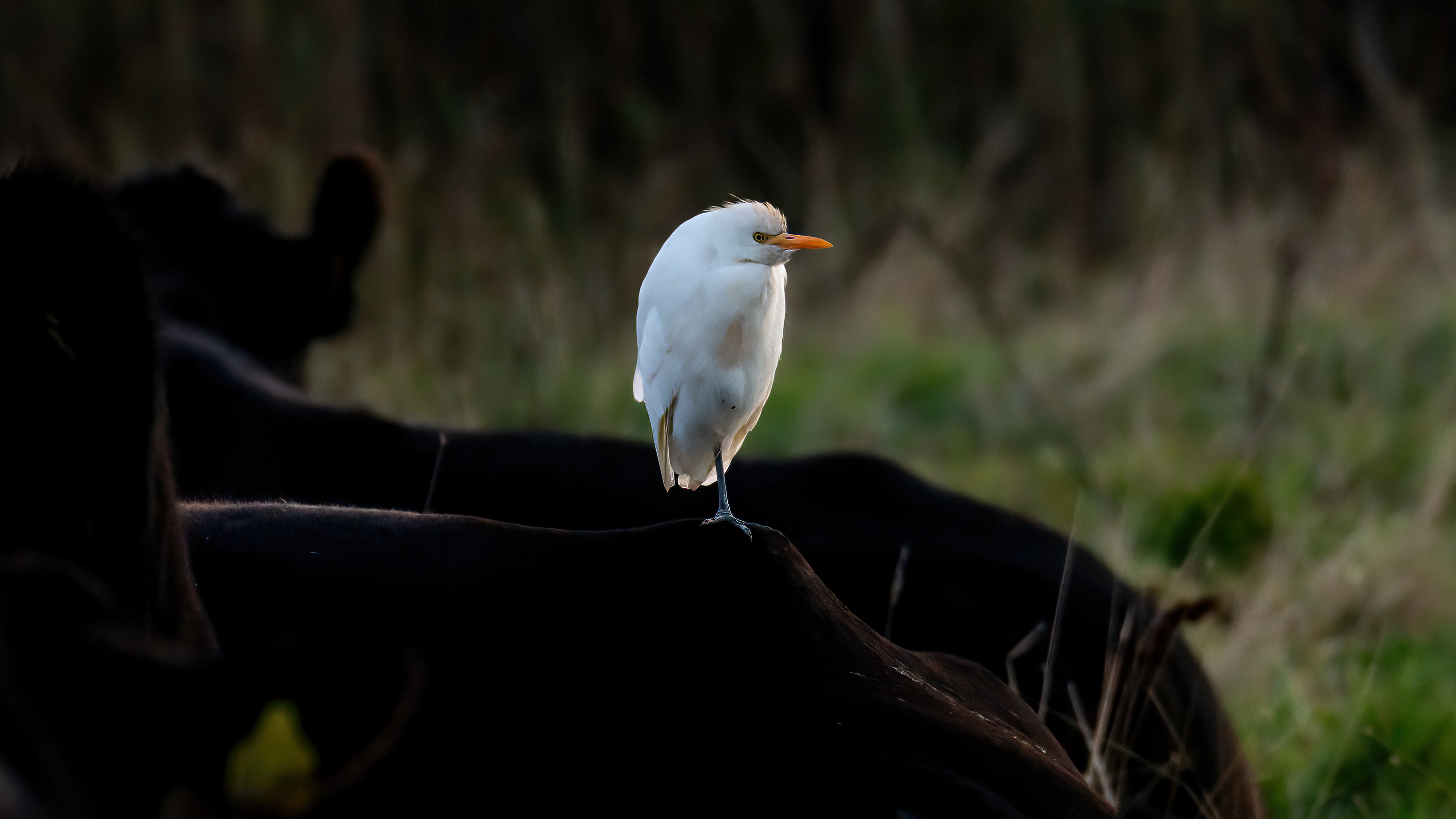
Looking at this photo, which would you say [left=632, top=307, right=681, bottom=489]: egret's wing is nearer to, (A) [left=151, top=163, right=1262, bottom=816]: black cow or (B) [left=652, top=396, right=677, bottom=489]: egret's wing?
(B) [left=652, top=396, right=677, bottom=489]: egret's wing

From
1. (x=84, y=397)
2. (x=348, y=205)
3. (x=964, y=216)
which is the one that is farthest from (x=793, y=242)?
(x=964, y=216)

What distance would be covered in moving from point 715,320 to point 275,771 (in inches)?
27.1

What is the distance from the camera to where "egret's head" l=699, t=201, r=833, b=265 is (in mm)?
1328

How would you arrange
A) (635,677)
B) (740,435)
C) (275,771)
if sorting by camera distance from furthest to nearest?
(740,435), (635,677), (275,771)

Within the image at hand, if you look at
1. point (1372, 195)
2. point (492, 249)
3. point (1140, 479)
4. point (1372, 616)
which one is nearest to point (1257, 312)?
point (1372, 195)

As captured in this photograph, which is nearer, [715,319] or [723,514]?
[715,319]

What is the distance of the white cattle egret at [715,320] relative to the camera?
1329 millimetres

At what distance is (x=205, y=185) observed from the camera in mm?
3373

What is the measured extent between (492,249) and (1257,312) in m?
3.13

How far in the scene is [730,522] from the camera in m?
1.49

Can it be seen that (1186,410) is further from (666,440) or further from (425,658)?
(425,658)

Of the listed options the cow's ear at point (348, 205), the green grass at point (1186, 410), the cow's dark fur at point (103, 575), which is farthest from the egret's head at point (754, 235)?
the cow's ear at point (348, 205)

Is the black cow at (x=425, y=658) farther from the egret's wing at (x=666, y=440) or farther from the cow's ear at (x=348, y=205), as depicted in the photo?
the cow's ear at (x=348, y=205)

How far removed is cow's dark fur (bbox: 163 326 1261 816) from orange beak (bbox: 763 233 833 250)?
0.96m
